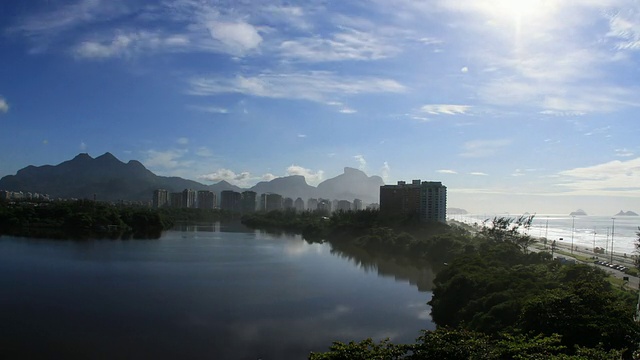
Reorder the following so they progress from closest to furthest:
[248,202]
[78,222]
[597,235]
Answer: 1. [78,222]
2. [597,235]
3. [248,202]

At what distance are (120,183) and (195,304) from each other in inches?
4965

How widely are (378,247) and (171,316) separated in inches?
781

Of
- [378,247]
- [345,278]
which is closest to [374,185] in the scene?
[378,247]

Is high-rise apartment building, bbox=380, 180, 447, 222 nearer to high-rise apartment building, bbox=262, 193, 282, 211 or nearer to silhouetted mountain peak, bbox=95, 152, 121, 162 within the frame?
high-rise apartment building, bbox=262, 193, 282, 211

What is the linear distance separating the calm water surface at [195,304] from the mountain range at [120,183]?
102 m

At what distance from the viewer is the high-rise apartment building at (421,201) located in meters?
41.7

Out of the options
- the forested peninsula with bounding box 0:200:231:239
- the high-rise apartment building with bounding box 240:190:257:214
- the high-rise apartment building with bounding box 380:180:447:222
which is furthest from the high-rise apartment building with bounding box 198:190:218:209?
the high-rise apartment building with bounding box 380:180:447:222

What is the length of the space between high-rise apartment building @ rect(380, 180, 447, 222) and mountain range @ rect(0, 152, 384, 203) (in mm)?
89849

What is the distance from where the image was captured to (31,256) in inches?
842

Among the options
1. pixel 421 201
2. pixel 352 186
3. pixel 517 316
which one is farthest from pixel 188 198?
pixel 352 186

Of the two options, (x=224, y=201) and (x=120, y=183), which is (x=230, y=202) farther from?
(x=120, y=183)

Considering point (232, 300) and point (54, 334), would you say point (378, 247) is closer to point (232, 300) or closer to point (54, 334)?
point (232, 300)

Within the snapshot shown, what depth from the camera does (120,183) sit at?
12781 centimetres

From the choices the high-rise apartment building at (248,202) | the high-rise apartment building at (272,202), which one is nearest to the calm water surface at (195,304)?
the high-rise apartment building at (248,202)
